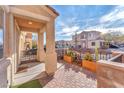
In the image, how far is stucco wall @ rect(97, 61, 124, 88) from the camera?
1.47 metres

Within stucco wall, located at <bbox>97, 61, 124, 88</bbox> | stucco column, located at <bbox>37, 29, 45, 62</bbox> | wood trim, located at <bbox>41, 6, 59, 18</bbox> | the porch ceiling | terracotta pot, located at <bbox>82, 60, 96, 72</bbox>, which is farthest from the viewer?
stucco column, located at <bbox>37, 29, 45, 62</bbox>

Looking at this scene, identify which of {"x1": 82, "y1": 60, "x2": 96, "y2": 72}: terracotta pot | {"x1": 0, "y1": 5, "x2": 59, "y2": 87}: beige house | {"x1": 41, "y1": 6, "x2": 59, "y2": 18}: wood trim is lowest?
{"x1": 82, "y1": 60, "x2": 96, "y2": 72}: terracotta pot

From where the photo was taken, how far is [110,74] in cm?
157

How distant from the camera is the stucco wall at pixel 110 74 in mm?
1466

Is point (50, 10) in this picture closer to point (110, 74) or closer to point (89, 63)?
point (89, 63)

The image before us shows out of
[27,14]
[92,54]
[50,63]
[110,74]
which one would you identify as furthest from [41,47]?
[110,74]

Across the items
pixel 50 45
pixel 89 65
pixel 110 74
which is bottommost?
pixel 89 65

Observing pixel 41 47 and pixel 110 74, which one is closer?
pixel 110 74

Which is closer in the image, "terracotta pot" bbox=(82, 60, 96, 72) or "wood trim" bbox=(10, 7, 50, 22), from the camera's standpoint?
"wood trim" bbox=(10, 7, 50, 22)

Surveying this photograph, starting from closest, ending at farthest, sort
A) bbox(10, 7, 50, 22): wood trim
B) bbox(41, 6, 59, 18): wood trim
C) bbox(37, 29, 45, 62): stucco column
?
bbox(10, 7, 50, 22): wood trim, bbox(41, 6, 59, 18): wood trim, bbox(37, 29, 45, 62): stucco column

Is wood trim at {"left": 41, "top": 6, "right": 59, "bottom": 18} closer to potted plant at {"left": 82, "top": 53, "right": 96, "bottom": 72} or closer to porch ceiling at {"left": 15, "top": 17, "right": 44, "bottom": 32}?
porch ceiling at {"left": 15, "top": 17, "right": 44, "bottom": 32}

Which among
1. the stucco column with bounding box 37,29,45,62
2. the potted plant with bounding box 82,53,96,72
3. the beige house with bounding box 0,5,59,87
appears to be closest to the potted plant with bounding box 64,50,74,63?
the potted plant with bounding box 82,53,96,72

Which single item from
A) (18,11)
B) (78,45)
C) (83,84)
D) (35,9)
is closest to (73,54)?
(78,45)

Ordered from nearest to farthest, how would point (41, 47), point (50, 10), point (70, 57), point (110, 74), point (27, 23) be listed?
1. point (110, 74)
2. point (50, 10)
3. point (27, 23)
4. point (70, 57)
5. point (41, 47)
